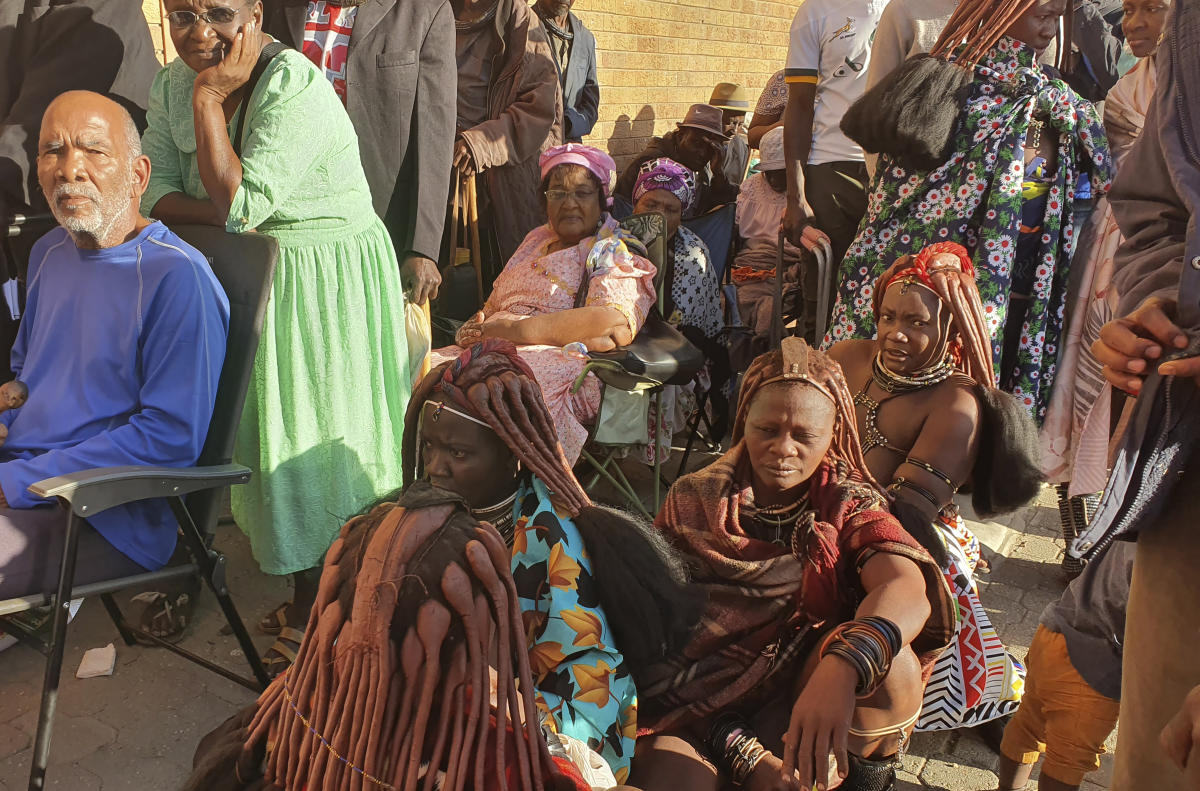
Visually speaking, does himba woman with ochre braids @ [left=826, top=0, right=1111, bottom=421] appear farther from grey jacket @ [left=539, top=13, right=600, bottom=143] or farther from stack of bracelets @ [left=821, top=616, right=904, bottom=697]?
grey jacket @ [left=539, top=13, right=600, bottom=143]

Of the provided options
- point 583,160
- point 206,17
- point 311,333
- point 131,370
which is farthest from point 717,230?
point 131,370

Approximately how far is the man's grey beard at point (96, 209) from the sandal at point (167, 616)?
1305mm

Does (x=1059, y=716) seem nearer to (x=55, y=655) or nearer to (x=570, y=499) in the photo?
(x=570, y=499)

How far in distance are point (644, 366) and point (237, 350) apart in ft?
4.79

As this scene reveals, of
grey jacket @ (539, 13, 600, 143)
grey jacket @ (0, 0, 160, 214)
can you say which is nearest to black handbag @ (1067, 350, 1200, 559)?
grey jacket @ (0, 0, 160, 214)

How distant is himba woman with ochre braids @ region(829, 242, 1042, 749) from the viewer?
8.23 feet

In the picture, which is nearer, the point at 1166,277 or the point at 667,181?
the point at 1166,277

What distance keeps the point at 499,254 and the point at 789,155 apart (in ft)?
5.35

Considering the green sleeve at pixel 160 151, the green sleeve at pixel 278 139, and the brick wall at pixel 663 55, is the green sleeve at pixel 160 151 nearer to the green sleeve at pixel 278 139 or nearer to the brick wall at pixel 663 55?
the green sleeve at pixel 278 139

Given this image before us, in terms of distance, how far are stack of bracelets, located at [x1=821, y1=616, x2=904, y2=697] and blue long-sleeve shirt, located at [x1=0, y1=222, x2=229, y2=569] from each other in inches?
73.1

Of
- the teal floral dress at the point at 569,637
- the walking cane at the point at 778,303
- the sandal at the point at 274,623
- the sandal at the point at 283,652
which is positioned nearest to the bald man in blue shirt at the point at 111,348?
the sandal at the point at 283,652

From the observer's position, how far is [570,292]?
3.98m

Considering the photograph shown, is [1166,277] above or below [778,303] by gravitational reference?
above

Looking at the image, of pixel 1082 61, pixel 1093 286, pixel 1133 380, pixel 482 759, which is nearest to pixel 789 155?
pixel 1093 286
